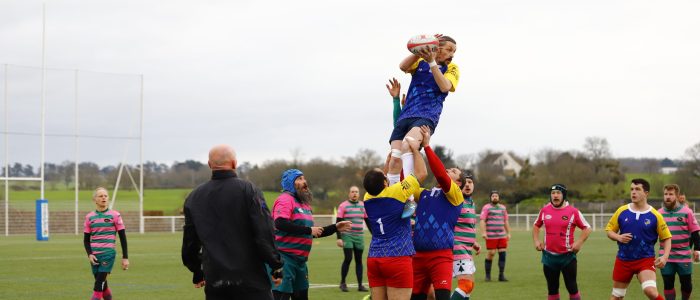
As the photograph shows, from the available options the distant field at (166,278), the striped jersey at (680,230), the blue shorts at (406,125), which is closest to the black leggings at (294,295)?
the blue shorts at (406,125)

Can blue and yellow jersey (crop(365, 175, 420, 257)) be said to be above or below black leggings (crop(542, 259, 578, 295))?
above

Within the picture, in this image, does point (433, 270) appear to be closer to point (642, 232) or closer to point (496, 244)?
point (642, 232)

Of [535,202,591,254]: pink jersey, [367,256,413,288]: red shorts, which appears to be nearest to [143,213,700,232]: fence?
[535,202,591,254]: pink jersey

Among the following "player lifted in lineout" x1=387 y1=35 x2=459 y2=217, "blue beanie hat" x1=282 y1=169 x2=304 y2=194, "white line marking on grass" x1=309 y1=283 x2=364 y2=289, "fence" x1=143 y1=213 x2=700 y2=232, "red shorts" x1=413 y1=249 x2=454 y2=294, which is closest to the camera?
"player lifted in lineout" x1=387 y1=35 x2=459 y2=217

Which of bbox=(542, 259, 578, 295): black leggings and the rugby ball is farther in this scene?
bbox=(542, 259, 578, 295): black leggings

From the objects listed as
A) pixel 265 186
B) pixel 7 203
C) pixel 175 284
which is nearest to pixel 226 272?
pixel 175 284

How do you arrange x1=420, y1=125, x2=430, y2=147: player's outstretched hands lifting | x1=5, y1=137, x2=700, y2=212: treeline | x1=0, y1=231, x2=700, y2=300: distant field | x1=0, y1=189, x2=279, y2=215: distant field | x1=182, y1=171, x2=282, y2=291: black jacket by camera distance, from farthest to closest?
x1=5, y1=137, x2=700, y2=212: treeline → x1=0, y1=189, x2=279, y2=215: distant field → x1=0, y1=231, x2=700, y2=300: distant field → x1=420, y1=125, x2=430, y2=147: player's outstretched hands lifting → x1=182, y1=171, x2=282, y2=291: black jacket

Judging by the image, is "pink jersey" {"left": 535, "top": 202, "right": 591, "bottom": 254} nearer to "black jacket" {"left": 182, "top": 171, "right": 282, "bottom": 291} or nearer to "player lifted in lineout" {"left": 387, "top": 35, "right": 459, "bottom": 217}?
"player lifted in lineout" {"left": 387, "top": 35, "right": 459, "bottom": 217}

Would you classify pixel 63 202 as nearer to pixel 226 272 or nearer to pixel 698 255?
pixel 698 255

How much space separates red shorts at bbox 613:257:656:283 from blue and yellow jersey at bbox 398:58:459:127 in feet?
13.6

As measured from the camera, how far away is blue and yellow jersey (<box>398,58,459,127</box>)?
10047 millimetres

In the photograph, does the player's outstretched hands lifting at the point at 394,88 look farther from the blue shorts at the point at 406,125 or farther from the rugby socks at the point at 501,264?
the rugby socks at the point at 501,264

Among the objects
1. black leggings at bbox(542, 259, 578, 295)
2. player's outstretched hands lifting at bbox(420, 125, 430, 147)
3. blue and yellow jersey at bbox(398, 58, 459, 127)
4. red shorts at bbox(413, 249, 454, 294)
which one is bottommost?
black leggings at bbox(542, 259, 578, 295)

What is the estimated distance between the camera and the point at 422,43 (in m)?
9.70
